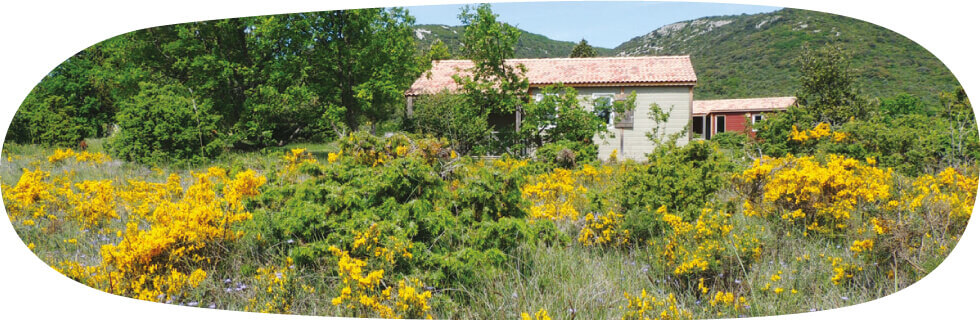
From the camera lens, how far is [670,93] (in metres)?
6.17

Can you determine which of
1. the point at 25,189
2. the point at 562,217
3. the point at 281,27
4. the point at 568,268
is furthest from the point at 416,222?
the point at 25,189

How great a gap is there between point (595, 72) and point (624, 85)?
527 millimetres

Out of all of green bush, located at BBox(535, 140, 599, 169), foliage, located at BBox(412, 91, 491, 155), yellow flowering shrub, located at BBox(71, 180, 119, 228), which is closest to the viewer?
yellow flowering shrub, located at BBox(71, 180, 119, 228)

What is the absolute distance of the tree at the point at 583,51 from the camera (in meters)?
5.20

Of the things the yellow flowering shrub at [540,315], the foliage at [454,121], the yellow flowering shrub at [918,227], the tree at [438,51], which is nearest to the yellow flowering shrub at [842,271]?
the yellow flowering shrub at [918,227]

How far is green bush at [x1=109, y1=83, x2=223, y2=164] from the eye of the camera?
20.4 ft

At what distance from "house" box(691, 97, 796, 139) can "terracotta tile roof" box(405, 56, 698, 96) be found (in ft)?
1.45

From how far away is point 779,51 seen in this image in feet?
16.6

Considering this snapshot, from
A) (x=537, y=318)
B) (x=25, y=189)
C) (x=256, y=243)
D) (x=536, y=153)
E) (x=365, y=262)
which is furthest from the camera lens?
(x=536, y=153)

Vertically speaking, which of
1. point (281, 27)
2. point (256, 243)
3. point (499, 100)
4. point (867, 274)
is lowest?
point (867, 274)

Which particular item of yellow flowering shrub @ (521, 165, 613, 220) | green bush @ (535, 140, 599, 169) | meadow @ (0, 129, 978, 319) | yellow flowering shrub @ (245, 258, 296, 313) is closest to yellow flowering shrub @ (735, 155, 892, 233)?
meadow @ (0, 129, 978, 319)

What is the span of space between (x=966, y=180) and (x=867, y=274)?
1.42 metres

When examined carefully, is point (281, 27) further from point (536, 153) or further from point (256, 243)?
point (536, 153)

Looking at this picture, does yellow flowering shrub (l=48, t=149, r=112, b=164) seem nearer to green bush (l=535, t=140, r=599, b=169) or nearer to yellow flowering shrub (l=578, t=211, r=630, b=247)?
green bush (l=535, t=140, r=599, b=169)
